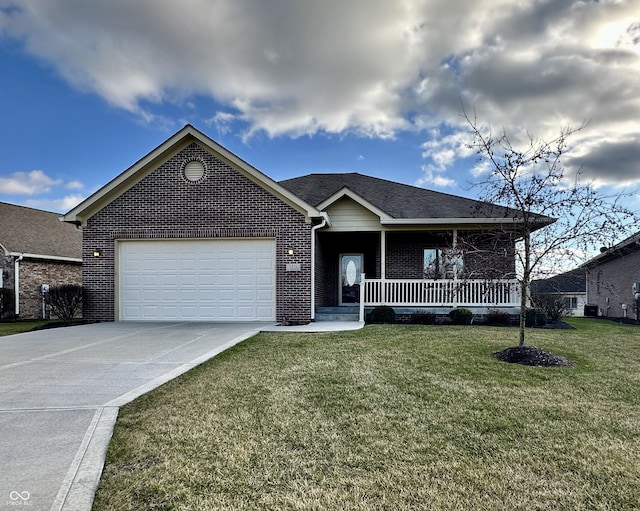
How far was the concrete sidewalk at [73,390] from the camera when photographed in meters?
2.69

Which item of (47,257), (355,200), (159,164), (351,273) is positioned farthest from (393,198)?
(47,257)

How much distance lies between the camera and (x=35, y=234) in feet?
58.5

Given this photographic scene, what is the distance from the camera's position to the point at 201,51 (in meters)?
11.2

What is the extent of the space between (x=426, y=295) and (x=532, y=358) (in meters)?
6.15

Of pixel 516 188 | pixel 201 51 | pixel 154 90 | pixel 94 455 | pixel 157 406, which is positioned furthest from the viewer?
pixel 154 90

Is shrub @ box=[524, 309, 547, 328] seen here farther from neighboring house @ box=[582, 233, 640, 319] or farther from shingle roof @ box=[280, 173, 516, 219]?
neighboring house @ box=[582, 233, 640, 319]

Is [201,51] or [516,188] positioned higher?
[201,51]

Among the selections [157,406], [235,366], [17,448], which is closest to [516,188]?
[235,366]

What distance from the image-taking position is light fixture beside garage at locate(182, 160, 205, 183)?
11977mm

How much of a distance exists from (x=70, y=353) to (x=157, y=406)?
406 centimetres

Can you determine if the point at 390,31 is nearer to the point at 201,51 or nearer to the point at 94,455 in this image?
the point at 201,51

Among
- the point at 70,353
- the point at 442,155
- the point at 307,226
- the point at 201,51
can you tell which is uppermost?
the point at 201,51

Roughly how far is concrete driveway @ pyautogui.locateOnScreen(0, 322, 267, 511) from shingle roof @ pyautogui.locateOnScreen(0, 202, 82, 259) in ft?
28.8

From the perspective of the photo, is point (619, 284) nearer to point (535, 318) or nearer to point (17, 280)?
point (535, 318)
